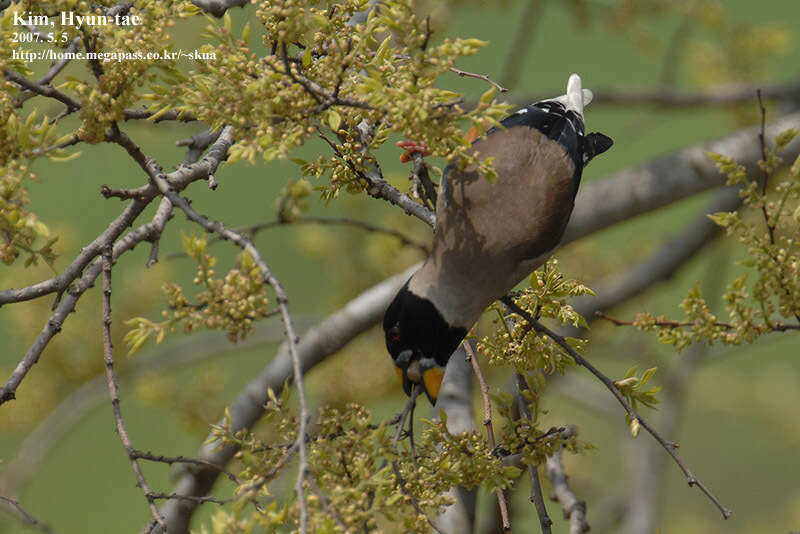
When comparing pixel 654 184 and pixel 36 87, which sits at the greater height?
pixel 36 87

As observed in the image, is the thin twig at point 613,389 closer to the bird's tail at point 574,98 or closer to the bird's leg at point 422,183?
the bird's leg at point 422,183

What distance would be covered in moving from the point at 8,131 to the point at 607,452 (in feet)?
27.5

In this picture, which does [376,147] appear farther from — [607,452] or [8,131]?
[607,452]

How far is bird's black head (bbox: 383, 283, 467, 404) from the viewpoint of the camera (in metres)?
2.55

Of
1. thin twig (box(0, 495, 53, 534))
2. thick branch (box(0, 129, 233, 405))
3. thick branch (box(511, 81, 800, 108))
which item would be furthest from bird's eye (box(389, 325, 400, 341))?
thick branch (box(511, 81, 800, 108))

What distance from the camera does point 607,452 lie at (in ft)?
29.9

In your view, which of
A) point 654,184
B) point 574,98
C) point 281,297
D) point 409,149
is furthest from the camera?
point 654,184

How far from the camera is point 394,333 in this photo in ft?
8.54

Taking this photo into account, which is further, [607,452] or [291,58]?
[607,452]

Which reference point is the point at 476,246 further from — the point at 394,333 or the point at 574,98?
the point at 574,98

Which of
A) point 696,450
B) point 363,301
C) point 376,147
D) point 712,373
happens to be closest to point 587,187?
point 363,301

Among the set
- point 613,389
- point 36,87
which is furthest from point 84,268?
point 613,389

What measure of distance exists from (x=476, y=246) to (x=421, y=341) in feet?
1.10

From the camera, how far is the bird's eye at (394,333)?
2592 millimetres
